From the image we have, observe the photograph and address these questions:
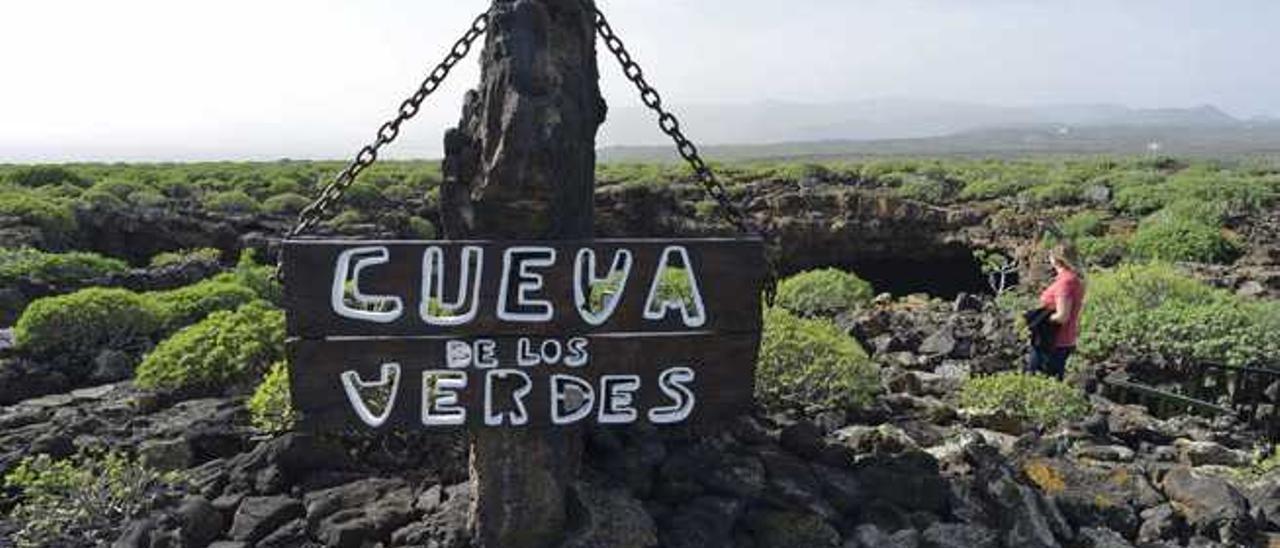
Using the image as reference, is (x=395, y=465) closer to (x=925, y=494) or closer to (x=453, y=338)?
(x=453, y=338)

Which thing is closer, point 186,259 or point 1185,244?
point 186,259

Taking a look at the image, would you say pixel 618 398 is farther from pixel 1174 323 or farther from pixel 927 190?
pixel 927 190

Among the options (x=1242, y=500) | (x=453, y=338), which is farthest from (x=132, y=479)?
(x=1242, y=500)

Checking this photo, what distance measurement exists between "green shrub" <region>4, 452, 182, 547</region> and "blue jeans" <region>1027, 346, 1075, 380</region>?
6.18 meters

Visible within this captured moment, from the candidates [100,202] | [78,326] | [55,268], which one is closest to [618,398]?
[78,326]

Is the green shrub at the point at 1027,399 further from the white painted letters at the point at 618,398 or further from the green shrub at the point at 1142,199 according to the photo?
the green shrub at the point at 1142,199

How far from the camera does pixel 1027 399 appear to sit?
22.2 ft

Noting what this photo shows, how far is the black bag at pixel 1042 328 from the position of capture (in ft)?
25.1

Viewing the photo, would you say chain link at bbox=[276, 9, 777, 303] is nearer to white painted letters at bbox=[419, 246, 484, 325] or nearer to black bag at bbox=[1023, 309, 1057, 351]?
white painted letters at bbox=[419, 246, 484, 325]

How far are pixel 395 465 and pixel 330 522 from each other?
71 cm

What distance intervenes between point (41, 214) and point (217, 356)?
47.0 feet

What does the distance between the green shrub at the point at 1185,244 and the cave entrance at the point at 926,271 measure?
4.03 m

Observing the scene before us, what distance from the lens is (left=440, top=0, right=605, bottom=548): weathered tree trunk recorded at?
12.8 feet

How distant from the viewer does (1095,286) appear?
10.7 m
